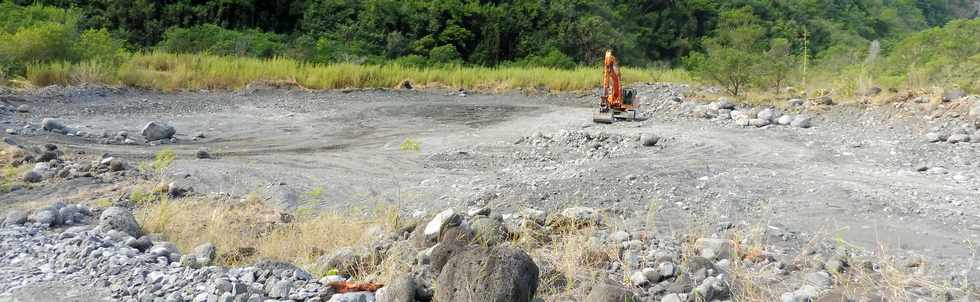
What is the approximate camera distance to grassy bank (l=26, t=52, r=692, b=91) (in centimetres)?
1428

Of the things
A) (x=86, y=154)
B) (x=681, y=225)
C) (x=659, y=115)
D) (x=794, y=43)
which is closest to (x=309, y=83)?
(x=659, y=115)

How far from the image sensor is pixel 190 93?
1536 cm

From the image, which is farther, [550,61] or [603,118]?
[550,61]

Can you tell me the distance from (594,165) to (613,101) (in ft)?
15.2

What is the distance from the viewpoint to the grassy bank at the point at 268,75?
14.3 meters

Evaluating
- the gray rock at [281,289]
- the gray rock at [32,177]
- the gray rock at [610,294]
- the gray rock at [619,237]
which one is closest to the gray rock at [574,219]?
the gray rock at [619,237]

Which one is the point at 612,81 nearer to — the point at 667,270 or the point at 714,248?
the point at 714,248

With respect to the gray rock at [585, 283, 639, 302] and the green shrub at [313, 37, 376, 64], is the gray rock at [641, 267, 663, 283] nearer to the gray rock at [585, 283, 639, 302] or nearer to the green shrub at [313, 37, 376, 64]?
the gray rock at [585, 283, 639, 302]

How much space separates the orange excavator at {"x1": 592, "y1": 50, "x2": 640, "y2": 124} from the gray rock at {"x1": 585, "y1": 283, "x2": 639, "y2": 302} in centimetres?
874

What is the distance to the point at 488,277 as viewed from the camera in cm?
343

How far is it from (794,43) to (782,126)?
3086 centimetres

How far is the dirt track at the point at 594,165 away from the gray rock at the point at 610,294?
7.35 feet

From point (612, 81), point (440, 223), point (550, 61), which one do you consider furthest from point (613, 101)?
point (550, 61)

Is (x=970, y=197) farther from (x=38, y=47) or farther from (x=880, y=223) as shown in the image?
(x=38, y=47)
